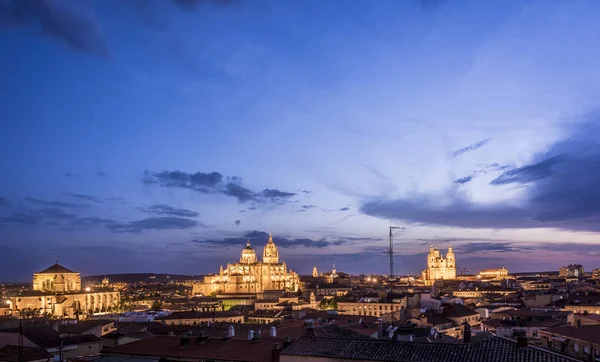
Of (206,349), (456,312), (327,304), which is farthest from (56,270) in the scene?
(206,349)

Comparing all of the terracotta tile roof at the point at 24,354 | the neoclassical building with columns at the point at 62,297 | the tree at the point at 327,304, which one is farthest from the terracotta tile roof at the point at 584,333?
the neoclassical building with columns at the point at 62,297

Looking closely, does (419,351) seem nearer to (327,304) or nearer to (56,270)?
(327,304)

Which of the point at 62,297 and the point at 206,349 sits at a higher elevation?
the point at 206,349

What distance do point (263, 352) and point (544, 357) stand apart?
12.5 meters

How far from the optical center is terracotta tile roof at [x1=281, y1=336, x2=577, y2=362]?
2153cm

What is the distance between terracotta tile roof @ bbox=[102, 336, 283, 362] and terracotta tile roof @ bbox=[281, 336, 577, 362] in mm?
2954

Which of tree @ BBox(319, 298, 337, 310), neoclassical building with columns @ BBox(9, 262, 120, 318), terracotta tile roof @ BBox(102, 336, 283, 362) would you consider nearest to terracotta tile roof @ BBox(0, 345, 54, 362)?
terracotta tile roof @ BBox(102, 336, 283, 362)

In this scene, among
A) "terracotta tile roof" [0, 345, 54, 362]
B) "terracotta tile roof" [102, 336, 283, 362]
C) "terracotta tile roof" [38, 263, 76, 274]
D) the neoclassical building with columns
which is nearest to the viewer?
"terracotta tile roof" [102, 336, 283, 362]

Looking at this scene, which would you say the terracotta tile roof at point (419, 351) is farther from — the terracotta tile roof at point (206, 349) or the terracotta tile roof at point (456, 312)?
the terracotta tile roof at point (456, 312)

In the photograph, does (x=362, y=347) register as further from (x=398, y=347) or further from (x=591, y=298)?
(x=591, y=298)

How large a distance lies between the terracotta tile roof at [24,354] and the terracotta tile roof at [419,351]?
1659 centimetres

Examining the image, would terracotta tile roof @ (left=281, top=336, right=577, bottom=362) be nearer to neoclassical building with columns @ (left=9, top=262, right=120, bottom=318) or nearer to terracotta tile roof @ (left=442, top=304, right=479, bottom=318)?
terracotta tile roof @ (left=442, top=304, right=479, bottom=318)

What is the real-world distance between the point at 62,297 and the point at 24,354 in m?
Answer: 110

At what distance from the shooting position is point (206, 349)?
29.5 m
